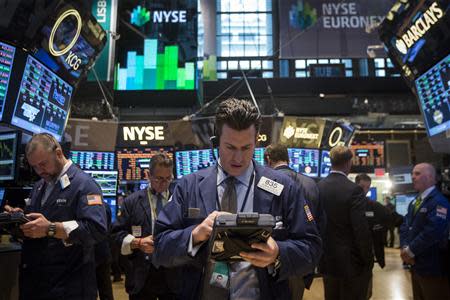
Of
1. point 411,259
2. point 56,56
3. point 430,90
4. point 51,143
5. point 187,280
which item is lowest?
point 411,259

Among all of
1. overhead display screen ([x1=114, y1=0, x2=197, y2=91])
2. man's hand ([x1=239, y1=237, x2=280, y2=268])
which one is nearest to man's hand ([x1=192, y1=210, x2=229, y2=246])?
man's hand ([x1=239, y1=237, x2=280, y2=268])

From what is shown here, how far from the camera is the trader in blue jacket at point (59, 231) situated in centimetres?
227

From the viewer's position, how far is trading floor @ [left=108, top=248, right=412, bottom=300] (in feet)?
19.8

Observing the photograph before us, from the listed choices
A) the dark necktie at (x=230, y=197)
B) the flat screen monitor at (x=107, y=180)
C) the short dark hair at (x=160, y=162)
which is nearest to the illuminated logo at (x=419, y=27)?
the short dark hair at (x=160, y=162)

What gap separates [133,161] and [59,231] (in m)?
4.27

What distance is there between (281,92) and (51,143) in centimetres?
1187

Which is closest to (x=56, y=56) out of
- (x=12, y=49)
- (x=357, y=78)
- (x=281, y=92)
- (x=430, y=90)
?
(x=12, y=49)

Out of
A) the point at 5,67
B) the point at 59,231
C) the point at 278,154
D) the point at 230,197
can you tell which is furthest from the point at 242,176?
the point at 5,67

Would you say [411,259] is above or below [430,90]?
below

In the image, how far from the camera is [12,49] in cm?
394

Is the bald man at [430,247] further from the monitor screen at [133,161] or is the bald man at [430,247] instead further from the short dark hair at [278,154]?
the monitor screen at [133,161]

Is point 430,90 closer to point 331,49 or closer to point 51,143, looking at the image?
point 331,49

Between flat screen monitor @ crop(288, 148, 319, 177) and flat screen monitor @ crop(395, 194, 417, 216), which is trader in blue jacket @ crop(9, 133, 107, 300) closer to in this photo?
flat screen monitor @ crop(288, 148, 319, 177)

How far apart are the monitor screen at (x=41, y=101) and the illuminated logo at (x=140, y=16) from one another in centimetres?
531
